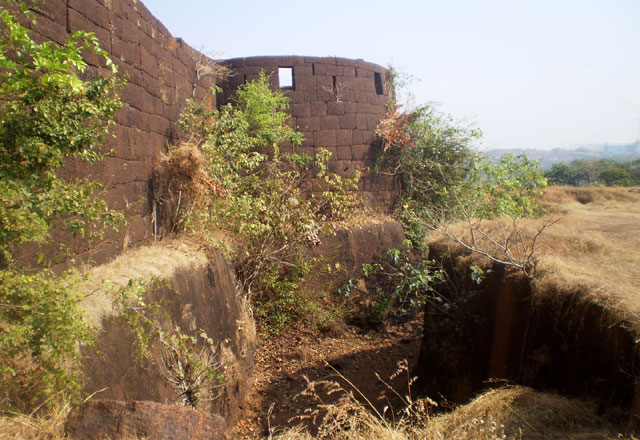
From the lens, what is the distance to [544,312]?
15.3ft

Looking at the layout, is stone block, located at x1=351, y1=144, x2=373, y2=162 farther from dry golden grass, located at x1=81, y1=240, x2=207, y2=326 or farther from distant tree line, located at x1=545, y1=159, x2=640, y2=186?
distant tree line, located at x1=545, y1=159, x2=640, y2=186

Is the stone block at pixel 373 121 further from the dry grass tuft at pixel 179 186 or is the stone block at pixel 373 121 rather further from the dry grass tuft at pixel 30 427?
the dry grass tuft at pixel 30 427

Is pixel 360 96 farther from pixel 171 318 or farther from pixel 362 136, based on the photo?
pixel 171 318

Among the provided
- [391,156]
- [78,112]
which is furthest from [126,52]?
[391,156]

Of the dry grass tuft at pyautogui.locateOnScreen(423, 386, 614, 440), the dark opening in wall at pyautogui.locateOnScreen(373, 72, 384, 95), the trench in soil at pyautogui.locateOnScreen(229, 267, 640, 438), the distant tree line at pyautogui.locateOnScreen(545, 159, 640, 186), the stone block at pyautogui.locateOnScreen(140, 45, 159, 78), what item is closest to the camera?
the dry grass tuft at pyautogui.locateOnScreen(423, 386, 614, 440)

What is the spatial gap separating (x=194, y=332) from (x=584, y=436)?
353 centimetres

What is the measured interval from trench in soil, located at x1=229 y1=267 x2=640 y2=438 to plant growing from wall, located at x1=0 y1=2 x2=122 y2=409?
168cm

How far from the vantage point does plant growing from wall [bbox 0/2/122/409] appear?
2461mm

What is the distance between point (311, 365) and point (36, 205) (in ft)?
17.8

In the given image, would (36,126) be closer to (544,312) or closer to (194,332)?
(194,332)

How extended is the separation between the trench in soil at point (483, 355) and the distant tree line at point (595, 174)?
1657cm

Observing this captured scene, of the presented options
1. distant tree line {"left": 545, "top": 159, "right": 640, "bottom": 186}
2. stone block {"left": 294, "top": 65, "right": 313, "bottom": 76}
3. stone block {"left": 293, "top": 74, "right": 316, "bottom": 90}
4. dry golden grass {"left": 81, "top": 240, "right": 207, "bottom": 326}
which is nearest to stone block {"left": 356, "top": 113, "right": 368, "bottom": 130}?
stone block {"left": 293, "top": 74, "right": 316, "bottom": 90}

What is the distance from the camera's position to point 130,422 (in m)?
2.31

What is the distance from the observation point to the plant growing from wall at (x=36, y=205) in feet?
8.07
